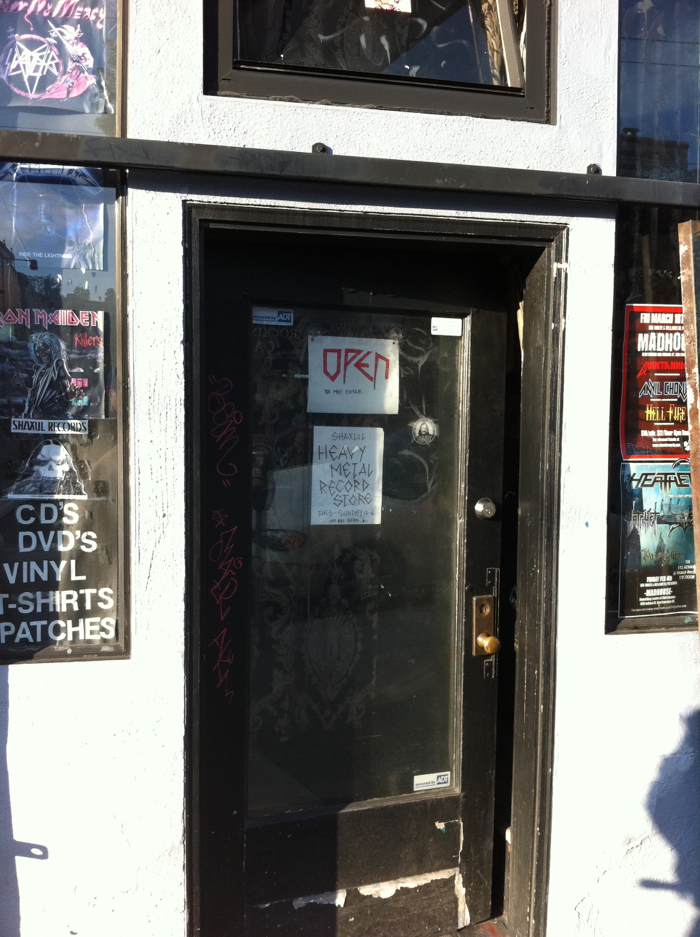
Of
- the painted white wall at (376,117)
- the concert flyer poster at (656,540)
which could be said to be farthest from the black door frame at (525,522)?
the concert flyer poster at (656,540)

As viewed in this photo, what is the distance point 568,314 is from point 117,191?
4.96 ft

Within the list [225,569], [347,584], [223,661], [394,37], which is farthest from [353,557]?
[394,37]

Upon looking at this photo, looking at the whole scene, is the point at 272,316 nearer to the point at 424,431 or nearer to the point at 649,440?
the point at 424,431

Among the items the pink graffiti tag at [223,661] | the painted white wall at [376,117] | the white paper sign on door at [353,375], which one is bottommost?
the pink graffiti tag at [223,661]

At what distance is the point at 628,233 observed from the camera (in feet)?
8.61

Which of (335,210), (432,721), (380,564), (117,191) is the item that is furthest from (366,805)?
(117,191)

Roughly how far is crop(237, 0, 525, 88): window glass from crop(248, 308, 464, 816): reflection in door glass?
0.83 m

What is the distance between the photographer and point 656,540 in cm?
274

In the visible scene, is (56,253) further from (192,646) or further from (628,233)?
(628,233)

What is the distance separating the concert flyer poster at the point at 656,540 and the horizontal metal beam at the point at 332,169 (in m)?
0.96

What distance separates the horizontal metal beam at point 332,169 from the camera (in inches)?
84.9

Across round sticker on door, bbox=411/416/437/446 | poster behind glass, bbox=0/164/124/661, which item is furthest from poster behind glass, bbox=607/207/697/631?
poster behind glass, bbox=0/164/124/661

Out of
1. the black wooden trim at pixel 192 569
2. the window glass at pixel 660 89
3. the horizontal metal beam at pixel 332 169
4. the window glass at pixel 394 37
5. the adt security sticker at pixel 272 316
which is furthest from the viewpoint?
the window glass at pixel 660 89

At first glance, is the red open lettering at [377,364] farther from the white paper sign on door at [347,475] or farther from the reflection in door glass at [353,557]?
the white paper sign on door at [347,475]
